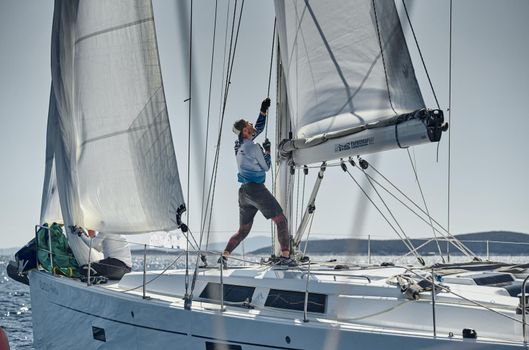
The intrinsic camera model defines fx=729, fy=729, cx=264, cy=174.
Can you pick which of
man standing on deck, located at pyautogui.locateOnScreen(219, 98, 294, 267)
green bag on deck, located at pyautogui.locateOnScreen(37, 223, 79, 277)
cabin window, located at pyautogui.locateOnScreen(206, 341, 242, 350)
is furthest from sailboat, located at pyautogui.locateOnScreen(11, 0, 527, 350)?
man standing on deck, located at pyautogui.locateOnScreen(219, 98, 294, 267)

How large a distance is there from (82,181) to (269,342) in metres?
4.55

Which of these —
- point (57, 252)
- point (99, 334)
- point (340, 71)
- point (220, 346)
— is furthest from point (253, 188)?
point (57, 252)

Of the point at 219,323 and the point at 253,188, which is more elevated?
the point at 253,188

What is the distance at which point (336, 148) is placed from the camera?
8.49m

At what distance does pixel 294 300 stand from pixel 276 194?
8.07 ft

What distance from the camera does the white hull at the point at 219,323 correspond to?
640cm

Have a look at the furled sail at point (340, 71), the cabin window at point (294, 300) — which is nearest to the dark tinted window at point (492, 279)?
the cabin window at point (294, 300)

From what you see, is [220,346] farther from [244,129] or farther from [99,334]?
[244,129]

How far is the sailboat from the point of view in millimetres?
6848

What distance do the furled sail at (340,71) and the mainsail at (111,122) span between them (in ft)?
6.44

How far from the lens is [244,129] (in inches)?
365

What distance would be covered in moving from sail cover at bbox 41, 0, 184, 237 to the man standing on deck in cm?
94

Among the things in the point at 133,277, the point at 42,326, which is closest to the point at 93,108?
the point at 133,277

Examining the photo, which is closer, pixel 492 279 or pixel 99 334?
pixel 492 279
